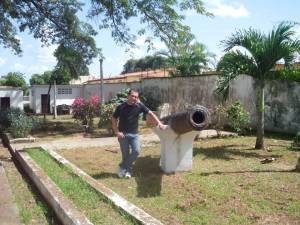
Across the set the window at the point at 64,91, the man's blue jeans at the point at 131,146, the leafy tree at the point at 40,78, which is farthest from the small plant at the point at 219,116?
the leafy tree at the point at 40,78

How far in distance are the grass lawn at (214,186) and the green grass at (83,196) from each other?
1.65 ft

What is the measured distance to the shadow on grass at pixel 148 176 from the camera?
23.0ft

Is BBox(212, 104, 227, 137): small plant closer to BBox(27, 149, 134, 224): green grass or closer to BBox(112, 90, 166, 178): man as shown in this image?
BBox(27, 149, 134, 224): green grass

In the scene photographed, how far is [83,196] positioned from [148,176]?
2.01m

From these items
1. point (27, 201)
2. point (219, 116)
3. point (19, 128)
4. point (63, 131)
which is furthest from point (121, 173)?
point (63, 131)

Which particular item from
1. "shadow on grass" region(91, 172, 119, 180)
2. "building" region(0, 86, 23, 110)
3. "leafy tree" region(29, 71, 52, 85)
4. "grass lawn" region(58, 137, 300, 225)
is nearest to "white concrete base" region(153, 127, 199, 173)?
"grass lawn" region(58, 137, 300, 225)

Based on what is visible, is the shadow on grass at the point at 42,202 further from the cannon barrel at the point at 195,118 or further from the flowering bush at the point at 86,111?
the flowering bush at the point at 86,111

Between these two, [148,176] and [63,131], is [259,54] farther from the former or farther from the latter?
[63,131]

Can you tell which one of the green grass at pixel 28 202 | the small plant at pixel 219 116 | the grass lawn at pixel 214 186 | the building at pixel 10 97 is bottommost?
the green grass at pixel 28 202

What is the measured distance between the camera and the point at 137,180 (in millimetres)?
7859

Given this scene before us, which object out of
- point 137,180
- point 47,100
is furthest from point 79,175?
point 47,100

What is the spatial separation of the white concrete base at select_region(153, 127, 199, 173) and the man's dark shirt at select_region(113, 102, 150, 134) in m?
0.51

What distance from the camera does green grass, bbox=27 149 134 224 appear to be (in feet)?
17.7

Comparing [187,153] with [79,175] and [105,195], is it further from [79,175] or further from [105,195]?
[105,195]
